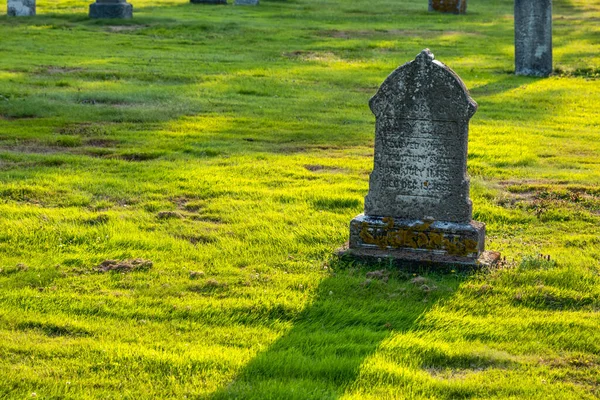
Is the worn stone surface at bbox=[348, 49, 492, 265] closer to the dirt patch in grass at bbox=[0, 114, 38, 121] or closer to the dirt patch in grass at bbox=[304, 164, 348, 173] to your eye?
the dirt patch in grass at bbox=[304, 164, 348, 173]

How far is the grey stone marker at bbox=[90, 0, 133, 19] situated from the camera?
106 ft

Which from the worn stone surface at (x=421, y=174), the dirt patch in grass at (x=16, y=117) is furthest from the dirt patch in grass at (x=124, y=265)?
the dirt patch in grass at (x=16, y=117)

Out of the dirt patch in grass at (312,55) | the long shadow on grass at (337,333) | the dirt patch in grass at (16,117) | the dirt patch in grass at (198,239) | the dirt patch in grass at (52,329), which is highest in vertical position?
the dirt patch in grass at (312,55)

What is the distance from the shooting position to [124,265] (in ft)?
29.2

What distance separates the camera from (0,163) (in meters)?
12.9

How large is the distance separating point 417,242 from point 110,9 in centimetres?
2510

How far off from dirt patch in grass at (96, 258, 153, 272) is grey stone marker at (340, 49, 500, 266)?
1.86m

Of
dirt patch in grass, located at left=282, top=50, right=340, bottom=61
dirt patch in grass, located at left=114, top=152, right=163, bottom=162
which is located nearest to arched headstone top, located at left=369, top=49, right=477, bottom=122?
dirt patch in grass, located at left=114, top=152, right=163, bottom=162

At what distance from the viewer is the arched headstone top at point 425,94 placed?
897cm

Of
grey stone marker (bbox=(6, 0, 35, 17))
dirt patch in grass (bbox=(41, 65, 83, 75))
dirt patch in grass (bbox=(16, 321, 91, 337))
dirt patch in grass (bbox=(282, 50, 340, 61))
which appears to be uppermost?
grey stone marker (bbox=(6, 0, 35, 17))

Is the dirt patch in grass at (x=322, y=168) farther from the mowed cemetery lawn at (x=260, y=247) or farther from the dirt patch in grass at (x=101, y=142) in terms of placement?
the dirt patch in grass at (x=101, y=142)

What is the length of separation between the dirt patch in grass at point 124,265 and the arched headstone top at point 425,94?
2589 mm

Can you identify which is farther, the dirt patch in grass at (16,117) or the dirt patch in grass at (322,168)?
the dirt patch in grass at (16,117)

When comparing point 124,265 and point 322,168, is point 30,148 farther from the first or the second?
point 124,265
